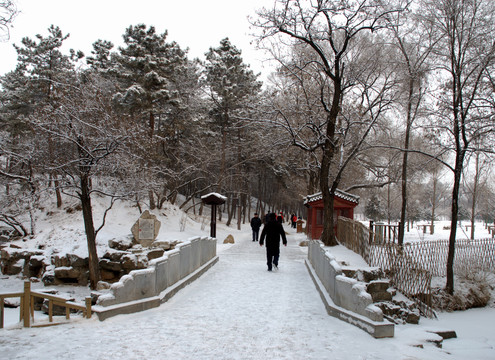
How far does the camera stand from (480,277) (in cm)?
1745

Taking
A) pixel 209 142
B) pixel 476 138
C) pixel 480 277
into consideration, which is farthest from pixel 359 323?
pixel 209 142

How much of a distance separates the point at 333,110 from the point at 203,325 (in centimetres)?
1231

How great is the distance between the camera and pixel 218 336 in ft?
20.3

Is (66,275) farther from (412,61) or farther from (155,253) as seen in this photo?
(412,61)

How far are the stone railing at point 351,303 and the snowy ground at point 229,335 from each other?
0.16 m

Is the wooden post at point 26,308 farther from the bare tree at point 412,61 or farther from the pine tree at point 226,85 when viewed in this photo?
the pine tree at point 226,85

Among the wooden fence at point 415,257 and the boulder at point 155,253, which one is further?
the boulder at point 155,253

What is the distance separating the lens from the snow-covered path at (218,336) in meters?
5.28

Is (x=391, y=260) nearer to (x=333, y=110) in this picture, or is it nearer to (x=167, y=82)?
(x=333, y=110)

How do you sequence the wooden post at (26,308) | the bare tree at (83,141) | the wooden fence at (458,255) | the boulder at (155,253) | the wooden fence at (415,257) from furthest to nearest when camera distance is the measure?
1. the boulder at (155,253)
2. the bare tree at (83,141)
3. the wooden fence at (458,255)
4. the wooden fence at (415,257)
5. the wooden post at (26,308)

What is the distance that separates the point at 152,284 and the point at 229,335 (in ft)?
8.09

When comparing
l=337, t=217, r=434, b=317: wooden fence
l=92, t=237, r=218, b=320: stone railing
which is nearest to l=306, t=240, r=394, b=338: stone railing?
l=92, t=237, r=218, b=320: stone railing

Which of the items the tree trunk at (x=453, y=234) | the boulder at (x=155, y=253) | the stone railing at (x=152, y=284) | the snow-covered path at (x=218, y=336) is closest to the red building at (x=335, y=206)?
the tree trunk at (x=453, y=234)

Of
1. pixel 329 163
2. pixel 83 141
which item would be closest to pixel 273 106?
pixel 329 163
